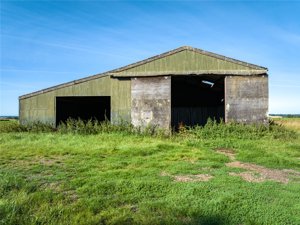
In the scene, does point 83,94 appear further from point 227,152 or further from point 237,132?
point 227,152

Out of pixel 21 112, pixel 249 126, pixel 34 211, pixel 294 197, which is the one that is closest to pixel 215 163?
pixel 294 197

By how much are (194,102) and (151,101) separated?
748cm

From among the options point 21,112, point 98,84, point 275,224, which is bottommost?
point 275,224

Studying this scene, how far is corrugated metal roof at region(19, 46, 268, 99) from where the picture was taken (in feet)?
49.1

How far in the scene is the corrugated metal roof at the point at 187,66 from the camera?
49.1ft

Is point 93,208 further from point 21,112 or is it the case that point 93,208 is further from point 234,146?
point 21,112

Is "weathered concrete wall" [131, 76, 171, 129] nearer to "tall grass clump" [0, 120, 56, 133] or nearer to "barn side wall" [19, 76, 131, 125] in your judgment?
"barn side wall" [19, 76, 131, 125]

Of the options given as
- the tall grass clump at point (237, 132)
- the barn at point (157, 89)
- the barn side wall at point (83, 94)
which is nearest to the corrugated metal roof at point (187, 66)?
the barn at point (157, 89)

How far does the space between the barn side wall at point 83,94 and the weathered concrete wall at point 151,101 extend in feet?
1.27

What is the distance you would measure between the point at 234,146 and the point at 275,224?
24.2 ft

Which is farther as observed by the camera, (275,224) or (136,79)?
(136,79)

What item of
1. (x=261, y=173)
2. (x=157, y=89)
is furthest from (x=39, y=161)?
(x=157, y=89)

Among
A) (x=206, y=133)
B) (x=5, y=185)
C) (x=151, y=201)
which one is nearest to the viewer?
(x=151, y=201)

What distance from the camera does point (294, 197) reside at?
5461mm
